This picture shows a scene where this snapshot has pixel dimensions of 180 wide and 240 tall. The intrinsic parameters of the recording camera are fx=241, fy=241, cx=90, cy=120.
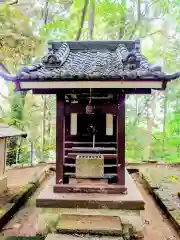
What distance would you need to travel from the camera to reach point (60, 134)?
502cm

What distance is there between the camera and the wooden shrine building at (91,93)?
432 cm

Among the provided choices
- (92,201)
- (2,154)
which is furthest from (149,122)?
(92,201)

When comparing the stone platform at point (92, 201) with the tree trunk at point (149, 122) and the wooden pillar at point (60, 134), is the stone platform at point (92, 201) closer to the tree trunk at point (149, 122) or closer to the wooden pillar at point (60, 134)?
the wooden pillar at point (60, 134)

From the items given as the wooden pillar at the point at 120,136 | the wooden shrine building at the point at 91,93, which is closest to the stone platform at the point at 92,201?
the wooden shrine building at the point at 91,93

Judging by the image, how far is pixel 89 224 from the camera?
13.9ft

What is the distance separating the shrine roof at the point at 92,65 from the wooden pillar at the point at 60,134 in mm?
690

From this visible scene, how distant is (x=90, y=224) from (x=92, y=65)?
3039mm

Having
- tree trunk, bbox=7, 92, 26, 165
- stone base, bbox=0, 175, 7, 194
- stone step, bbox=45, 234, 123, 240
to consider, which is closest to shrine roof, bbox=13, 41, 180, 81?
stone step, bbox=45, 234, 123, 240

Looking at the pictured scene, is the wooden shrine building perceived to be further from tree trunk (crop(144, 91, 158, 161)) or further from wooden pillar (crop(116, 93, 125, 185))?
tree trunk (crop(144, 91, 158, 161))

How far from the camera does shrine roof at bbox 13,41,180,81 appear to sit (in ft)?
13.9

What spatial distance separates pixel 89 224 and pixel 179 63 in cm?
1233

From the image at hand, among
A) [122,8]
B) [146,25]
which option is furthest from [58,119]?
[146,25]

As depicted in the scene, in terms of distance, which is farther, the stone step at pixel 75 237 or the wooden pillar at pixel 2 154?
the wooden pillar at pixel 2 154

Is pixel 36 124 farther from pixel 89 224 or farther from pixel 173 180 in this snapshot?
pixel 89 224
